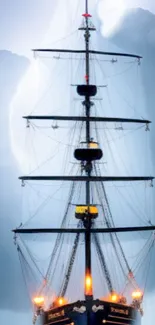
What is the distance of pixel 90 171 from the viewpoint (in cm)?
1778

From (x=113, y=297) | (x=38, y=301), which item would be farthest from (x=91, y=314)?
(x=113, y=297)

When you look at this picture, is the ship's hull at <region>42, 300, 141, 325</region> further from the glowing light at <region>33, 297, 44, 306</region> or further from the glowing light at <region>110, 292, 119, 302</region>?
the glowing light at <region>110, 292, 119, 302</region>

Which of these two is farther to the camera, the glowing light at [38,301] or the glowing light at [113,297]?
the glowing light at [113,297]

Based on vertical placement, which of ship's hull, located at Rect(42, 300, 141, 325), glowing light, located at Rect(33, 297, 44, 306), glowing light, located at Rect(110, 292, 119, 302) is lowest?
ship's hull, located at Rect(42, 300, 141, 325)

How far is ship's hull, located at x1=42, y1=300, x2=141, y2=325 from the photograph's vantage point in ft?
46.4

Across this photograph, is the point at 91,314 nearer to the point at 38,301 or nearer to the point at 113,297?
the point at 38,301

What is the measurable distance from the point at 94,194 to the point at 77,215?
353 centimetres

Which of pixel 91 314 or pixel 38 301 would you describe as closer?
pixel 91 314

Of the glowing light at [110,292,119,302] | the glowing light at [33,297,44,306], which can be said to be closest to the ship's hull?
the glowing light at [33,297,44,306]

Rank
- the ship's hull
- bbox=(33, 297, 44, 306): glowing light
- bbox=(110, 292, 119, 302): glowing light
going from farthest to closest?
bbox=(110, 292, 119, 302): glowing light
bbox=(33, 297, 44, 306): glowing light
the ship's hull

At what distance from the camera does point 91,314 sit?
14156 mm

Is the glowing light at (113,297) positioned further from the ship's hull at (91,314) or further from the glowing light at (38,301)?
the glowing light at (38,301)

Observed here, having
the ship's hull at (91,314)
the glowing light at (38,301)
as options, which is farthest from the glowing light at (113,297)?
the glowing light at (38,301)

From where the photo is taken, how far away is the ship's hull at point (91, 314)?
46.4ft
